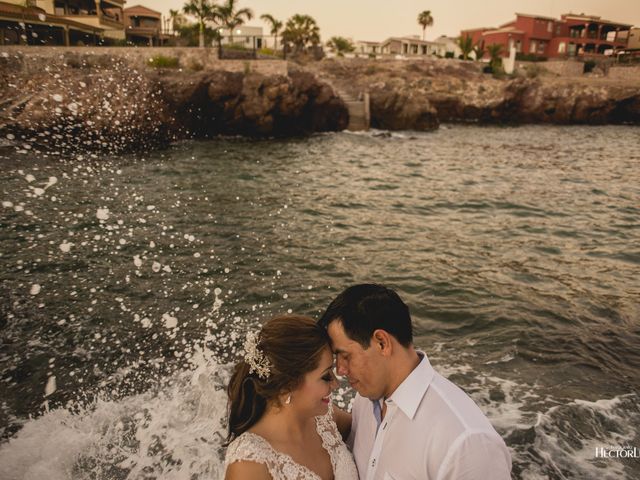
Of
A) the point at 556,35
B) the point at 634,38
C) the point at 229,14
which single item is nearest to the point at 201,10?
the point at 229,14

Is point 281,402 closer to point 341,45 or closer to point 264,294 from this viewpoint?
point 264,294

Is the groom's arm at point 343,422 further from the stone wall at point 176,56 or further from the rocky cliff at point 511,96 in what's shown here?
the rocky cliff at point 511,96

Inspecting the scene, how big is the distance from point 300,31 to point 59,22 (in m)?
39.3

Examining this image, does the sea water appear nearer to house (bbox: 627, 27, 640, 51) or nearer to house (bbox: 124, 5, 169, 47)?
house (bbox: 124, 5, 169, 47)

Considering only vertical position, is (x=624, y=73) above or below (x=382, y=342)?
above

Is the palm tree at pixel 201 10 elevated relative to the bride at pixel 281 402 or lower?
elevated

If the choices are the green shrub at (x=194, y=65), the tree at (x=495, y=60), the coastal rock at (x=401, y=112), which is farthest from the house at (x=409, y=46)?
the green shrub at (x=194, y=65)

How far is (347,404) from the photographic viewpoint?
606 centimetres

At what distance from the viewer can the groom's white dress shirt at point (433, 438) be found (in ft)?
7.28

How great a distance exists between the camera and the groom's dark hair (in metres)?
2.73

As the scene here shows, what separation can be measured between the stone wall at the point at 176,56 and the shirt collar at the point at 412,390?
37308 millimetres

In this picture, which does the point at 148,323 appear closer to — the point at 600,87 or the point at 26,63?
the point at 26,63

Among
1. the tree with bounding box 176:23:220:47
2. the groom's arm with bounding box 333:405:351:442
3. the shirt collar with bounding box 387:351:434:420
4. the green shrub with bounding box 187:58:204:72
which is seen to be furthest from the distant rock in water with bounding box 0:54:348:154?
the shirt collar with bounding box 387:351:434:420

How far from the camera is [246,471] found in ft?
8.82
